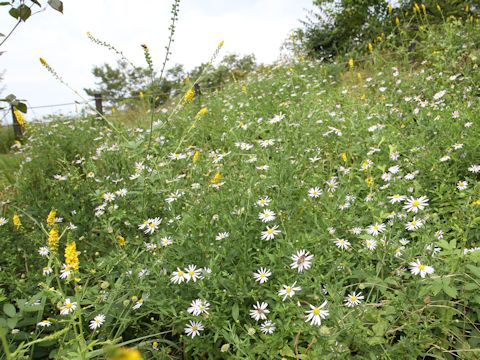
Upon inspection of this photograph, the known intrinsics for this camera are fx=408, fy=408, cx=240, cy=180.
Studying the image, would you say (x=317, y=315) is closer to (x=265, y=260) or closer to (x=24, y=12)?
(x=265, y=260)

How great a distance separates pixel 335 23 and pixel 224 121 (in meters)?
7.76

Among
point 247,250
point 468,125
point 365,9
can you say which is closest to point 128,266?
point 247,250

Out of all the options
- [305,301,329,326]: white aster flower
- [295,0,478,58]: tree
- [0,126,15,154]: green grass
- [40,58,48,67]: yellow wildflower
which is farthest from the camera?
[295,0,478,58]: tree

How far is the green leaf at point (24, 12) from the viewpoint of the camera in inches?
60.5

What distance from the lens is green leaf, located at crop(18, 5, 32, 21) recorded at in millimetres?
1536

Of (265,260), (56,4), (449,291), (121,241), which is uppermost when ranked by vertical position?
(56,4)

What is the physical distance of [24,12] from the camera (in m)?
1.55

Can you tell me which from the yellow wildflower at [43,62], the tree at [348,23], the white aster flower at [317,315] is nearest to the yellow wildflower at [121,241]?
the white aster flower at [317,315]

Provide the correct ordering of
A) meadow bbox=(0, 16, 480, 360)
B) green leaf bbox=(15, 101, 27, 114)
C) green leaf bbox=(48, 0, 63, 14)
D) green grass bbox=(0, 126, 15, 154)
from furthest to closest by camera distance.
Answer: green grass bbox=(0, 126, 15, 154), green leaf bbox=(15, 101, 27, 114), green leaf bbox=(48, 0, 63, 14), meadow bbox=(0, 16, 480, 360)

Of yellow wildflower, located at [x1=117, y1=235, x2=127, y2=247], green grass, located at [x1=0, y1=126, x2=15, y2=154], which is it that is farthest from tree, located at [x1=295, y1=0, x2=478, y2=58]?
yellow wildflower, located at [x1=117, y1=235, x2=127, y2=247]

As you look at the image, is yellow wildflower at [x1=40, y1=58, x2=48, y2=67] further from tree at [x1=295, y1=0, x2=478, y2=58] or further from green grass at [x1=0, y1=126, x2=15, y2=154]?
tree at [x1=295, y1=0, x2=478, y2=58]

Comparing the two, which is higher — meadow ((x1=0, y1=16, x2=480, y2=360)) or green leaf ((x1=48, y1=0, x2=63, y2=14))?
green leaf ((x1=48, y1=0, x2=63, y2=14))

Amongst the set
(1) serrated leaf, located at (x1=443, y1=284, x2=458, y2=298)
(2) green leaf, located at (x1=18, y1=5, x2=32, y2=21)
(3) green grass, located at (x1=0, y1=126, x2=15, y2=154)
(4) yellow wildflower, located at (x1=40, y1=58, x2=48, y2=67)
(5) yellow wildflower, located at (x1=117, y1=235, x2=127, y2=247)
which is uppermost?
(3) green grass, located at (x1=0, y1=126, x2=15, y2=154)

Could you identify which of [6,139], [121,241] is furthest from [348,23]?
[121,241]
